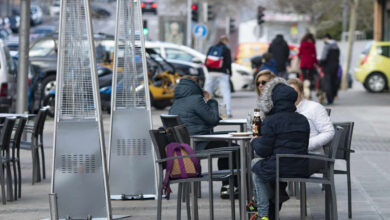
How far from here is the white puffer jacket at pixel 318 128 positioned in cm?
886

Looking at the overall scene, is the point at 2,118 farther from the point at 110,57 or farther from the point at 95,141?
the point at 110,57

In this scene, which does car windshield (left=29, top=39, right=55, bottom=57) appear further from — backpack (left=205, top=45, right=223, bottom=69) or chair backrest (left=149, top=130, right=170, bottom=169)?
chair backrest (left=149, top=130, right=170, bottom=169)

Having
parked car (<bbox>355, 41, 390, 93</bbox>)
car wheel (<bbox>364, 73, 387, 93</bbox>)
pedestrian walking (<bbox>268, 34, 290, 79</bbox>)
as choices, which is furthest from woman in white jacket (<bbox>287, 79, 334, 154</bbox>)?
car wheel (<bbox>364, 73, 387, 93</bbox>)

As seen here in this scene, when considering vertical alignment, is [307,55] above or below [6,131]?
above

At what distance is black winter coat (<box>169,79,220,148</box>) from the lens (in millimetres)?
10289

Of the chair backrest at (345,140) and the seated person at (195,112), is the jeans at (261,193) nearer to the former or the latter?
the chair backrest at (345,140)

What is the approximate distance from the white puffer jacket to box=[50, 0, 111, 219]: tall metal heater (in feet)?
6.10

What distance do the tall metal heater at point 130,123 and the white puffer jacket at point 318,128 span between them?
6.42ft

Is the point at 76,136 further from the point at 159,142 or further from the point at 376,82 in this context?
the point at 376,82

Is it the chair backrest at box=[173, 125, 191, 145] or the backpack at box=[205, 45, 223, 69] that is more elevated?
the backpack at box=[205, 45, 223, 69]

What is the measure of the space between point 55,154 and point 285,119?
2169 mm

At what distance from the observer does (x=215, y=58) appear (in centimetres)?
2078

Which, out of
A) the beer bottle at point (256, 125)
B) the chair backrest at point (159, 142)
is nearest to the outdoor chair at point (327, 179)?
the beer bottle at point (256, 125)

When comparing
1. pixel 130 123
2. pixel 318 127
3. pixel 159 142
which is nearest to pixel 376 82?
pixel 130 123
